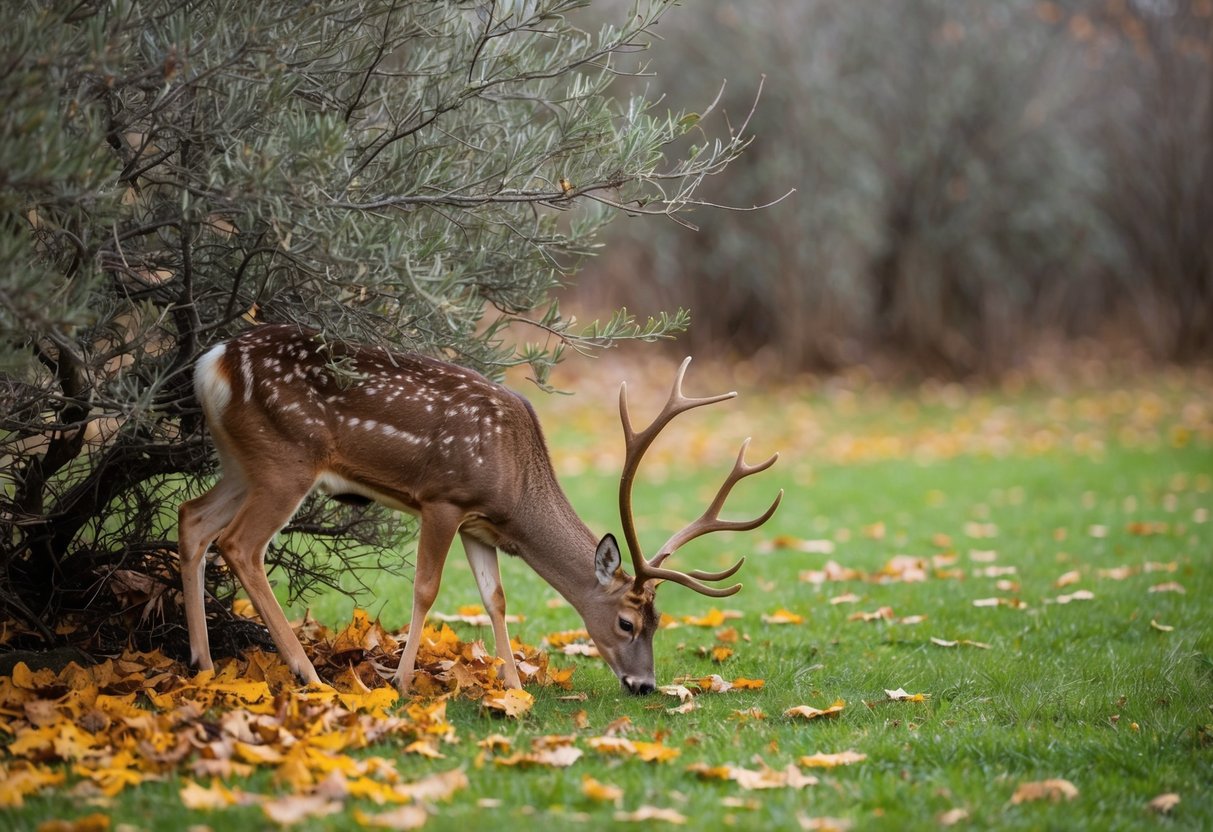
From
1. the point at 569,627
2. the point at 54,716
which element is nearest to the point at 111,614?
the point at 54,716

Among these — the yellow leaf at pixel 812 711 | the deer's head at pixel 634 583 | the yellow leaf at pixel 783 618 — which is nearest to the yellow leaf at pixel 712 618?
the yellow leaf at pixel 783 618

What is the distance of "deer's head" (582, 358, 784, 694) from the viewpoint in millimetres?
5691

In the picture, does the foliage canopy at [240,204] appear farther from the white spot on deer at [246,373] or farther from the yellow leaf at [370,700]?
the yellow leaf at [370,700]

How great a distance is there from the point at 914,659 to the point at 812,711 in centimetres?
133

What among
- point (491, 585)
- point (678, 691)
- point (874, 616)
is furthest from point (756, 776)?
point (874, 616)

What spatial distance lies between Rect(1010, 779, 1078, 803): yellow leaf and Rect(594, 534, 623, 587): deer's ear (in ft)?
6.90

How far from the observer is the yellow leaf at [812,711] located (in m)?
5.15

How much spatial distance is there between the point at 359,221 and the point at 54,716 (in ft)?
6.89

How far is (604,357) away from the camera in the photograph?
2211cm

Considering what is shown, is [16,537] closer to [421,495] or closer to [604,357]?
[421,495]

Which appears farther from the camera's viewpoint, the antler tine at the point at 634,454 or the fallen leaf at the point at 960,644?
the fallen leaf at the point at 960,644

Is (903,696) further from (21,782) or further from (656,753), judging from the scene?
(21,782)

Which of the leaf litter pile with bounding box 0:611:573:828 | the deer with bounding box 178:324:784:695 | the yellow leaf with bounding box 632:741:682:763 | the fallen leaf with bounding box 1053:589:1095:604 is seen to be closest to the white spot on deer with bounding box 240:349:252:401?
the deer with bounding box 178:324:784:695

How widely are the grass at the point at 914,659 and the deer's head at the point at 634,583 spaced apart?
0.19m
